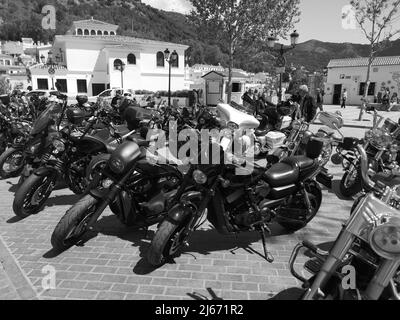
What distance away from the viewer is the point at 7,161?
22.9 feet

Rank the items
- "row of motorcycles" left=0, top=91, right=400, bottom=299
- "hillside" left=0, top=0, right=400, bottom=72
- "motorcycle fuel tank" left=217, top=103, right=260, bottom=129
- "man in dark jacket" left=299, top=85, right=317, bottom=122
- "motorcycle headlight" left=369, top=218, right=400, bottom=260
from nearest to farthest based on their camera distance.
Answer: "motorcycle headlight" left=369, top=218, right=400, bottom=260 < "row of motorcycles" left=0, top=91, right=400, bottom=299 < "motorcycle fuel tank" left=217, top=103, right=260, bottom=129 < "man in dark jacket" left=299, top=85, right=317, bottom=122 < "hillside" left=0, top=0, right=400, bottom=72

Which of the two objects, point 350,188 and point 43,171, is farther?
point 350,188

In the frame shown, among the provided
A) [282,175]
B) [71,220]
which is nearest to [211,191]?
[282,175]

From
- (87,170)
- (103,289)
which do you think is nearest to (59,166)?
(87,170)

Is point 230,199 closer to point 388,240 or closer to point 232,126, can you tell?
point 388,240

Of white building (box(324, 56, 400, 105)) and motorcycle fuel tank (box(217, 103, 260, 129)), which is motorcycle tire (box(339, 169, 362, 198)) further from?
white building (box(324, 56, 400, 105))

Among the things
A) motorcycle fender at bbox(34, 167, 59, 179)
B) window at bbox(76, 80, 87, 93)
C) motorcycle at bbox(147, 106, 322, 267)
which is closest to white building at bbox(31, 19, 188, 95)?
window at bbox(76, 80, 87, 93)

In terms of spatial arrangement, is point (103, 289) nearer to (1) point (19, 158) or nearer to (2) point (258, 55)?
(1) point (19, 158)

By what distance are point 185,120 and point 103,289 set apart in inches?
201

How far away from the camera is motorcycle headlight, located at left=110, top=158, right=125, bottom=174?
12.6 feet

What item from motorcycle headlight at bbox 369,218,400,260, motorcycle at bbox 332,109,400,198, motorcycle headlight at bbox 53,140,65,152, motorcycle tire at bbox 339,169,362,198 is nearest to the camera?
motorcycle headlight at bbox 369,218,400,260

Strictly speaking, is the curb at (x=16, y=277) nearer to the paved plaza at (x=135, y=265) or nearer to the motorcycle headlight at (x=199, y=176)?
the paved plaza at (x=135, y=265)

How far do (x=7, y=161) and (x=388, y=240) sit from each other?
703 cm

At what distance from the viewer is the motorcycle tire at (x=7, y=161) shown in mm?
6856
